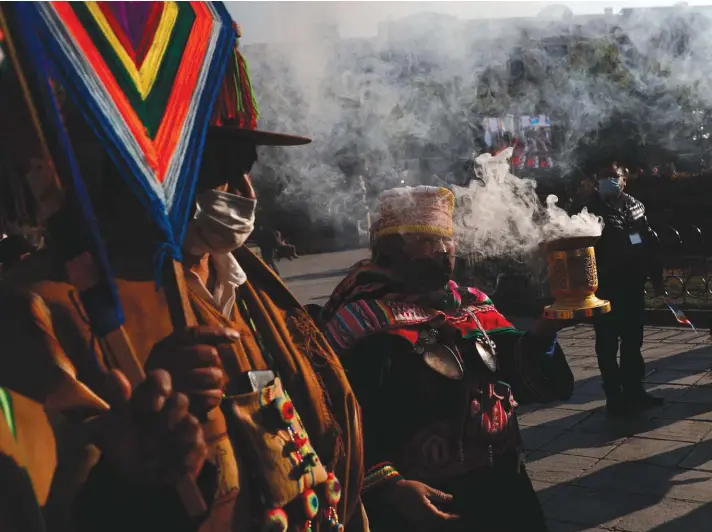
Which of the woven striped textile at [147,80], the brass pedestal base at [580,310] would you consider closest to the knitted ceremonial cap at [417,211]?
the brass pedestal base at [580,310]

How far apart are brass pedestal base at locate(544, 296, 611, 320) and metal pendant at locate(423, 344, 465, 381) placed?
0.41 metres

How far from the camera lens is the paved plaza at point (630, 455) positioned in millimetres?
4621

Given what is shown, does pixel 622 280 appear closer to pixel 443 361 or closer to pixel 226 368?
pixel 443 361

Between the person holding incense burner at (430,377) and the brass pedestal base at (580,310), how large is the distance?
4.1 inches

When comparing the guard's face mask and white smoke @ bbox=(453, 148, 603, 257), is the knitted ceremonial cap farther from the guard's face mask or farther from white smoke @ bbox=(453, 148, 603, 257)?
the guard's face mask

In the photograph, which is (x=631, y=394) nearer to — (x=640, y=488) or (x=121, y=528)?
(x=640, y=488)

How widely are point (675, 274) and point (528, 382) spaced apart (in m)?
10.2

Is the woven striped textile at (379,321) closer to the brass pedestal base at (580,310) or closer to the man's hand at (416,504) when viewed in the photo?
the brass pedestal base at (580,310)

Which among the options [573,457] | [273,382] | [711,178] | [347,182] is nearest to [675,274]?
[711,178]

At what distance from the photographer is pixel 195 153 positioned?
5.08 feet

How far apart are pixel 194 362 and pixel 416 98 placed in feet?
8.47

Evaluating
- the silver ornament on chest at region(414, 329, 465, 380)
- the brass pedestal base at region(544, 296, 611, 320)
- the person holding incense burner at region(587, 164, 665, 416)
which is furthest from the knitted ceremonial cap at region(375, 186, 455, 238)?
the person holding incense burner at region(587, 164, 665, 416)

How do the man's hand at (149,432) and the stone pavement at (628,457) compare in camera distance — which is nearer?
the man's hand at (149,432)

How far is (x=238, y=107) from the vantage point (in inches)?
68.3
